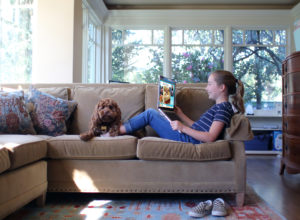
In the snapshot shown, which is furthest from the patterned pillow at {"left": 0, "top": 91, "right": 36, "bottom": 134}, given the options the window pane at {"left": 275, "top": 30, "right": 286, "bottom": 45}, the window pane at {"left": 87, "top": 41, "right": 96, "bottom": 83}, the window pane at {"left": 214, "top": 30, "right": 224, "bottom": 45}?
the window pane at {"left": 275, "top": 30, "right": 286, "bottom": 45}

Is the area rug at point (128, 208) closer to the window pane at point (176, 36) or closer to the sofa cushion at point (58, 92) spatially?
the sofa cushion at point (58, 92)

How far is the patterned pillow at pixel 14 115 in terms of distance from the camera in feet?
6.95

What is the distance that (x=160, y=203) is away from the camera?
76.2 inches

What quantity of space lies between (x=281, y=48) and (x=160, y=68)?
107 inches

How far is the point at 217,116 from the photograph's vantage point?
198cm

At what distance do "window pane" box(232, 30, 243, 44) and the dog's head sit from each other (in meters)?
4.53

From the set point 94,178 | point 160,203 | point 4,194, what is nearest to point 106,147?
point 94,178

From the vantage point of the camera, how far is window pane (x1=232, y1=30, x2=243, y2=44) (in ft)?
19.4

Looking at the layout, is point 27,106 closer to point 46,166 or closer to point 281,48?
point 46,166

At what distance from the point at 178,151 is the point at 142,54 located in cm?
447

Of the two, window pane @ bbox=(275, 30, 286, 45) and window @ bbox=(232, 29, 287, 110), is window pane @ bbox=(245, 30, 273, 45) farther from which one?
window pane @ bbox=(275, 30, 286, 45)

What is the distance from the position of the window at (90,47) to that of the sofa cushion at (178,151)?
3.15 metres

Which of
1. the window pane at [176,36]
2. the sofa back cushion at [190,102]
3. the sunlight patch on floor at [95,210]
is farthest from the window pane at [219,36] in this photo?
the sunlight patch on floor at [95,210]

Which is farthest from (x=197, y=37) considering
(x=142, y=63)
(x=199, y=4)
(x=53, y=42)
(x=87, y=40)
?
(x=53, y=42)
